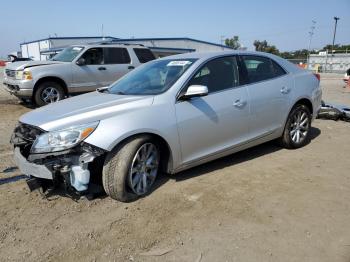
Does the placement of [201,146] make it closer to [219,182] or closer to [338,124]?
[219,182]

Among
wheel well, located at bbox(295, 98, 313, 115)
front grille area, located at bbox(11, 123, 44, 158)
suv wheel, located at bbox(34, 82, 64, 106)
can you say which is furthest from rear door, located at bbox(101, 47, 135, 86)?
front grille area, located at bbox(11, 123, 44, 158)

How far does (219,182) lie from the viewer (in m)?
4.61

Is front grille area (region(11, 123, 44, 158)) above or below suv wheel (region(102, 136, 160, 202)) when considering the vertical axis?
above

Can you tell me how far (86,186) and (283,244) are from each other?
198cm

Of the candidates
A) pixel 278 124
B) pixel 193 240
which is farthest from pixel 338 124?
pixel 193 240

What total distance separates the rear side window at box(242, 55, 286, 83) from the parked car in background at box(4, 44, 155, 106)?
253 inches

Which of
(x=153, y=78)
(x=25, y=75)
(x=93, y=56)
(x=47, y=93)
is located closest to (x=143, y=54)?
(x=93, y=56)

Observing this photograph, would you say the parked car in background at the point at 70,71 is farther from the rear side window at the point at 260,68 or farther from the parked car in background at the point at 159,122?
the rear side window at the point at 260,68

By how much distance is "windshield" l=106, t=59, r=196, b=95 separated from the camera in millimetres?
4582

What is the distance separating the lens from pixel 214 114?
4617mm

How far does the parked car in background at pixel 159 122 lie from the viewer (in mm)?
3777

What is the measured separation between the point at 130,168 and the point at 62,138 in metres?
0.75

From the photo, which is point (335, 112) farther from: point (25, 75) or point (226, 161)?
point (25, 75)

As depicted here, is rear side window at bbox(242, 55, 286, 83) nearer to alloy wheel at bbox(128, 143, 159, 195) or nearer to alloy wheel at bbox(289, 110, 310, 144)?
alloy wheel at bbox(289, 110, 310, 144)
